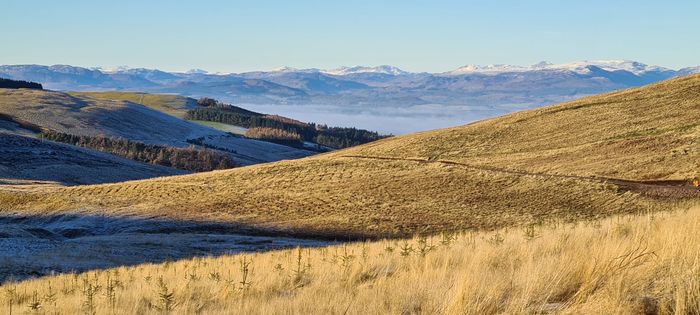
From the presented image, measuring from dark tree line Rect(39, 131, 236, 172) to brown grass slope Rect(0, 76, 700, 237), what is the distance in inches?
3902

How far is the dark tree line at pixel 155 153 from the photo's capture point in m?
161

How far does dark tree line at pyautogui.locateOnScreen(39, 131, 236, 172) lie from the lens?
161 metres

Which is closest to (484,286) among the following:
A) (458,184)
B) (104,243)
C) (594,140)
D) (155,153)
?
(104,243)

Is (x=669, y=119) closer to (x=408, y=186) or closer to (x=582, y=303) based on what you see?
(x=408, y=186)

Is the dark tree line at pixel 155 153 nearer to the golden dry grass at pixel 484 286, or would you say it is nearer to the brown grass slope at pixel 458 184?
the brown grass slope at pixel 458 184

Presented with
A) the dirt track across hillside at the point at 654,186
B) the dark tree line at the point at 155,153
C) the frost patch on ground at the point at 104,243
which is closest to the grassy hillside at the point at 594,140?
the dirt track across hillside at the point at 654,186

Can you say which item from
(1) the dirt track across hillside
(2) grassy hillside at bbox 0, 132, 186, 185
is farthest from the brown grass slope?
(2) grassy hillside at bbox 0, 132, 186, 185

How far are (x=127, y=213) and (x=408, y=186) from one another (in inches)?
766

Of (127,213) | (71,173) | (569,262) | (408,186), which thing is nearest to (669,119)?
(408,186)

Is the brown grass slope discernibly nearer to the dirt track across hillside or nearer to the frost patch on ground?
the dirt track across hillside

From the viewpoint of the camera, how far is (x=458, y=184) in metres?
47.8

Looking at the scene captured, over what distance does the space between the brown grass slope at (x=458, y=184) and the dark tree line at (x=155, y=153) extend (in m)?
99.1

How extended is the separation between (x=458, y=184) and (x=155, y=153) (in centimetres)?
13289

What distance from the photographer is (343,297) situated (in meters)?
9.42
